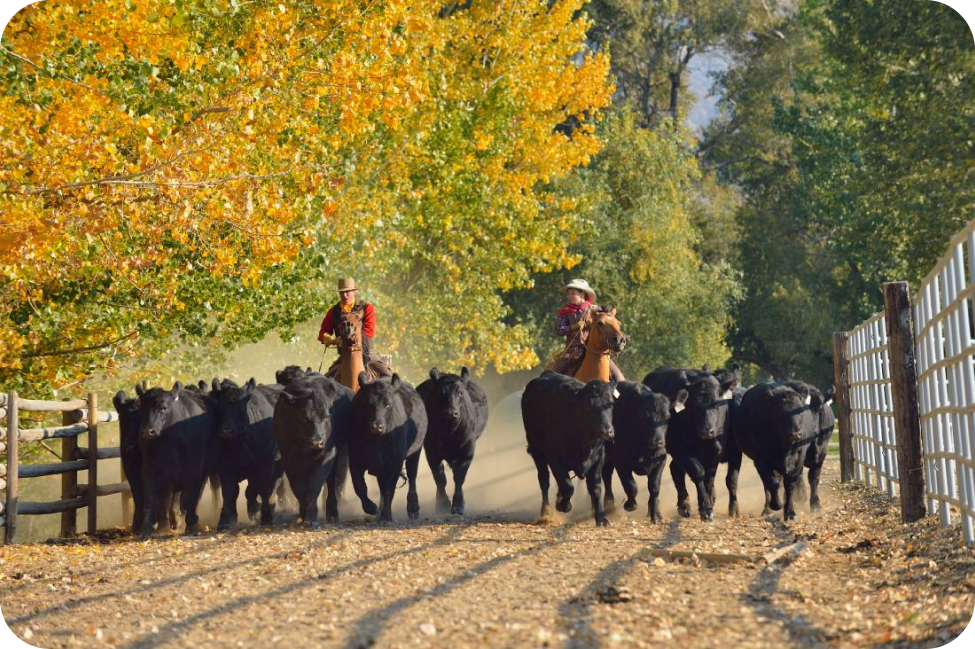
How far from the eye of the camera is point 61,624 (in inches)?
320

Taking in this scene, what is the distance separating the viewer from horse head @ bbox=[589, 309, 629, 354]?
1473cm

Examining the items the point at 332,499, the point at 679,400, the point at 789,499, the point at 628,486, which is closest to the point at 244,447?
the point at 332,499

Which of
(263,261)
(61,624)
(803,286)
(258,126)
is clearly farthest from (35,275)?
(803,286)

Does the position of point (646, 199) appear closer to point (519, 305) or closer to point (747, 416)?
point (519, 305)

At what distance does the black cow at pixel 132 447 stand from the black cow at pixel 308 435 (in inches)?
63.6

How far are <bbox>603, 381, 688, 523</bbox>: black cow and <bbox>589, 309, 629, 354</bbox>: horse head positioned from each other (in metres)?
0.49

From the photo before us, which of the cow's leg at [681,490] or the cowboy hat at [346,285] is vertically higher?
the cowboy hat at [346,285]

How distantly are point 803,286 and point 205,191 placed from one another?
3666cm

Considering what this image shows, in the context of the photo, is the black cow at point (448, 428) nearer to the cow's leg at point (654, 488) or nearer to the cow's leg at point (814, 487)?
the cow's leg at point (654, 488)

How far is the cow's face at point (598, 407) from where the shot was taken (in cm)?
1367

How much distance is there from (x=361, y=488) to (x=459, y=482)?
5.85 feet

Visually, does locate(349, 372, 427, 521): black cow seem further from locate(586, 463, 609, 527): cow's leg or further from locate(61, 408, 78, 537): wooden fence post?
Result: locate(61, 408, 78, 537): wooden fence post

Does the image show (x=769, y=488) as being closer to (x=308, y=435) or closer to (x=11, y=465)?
(x=308, y=435)

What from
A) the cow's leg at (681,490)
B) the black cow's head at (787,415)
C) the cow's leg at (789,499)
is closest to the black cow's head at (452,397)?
the cow's leg at (681,490)
